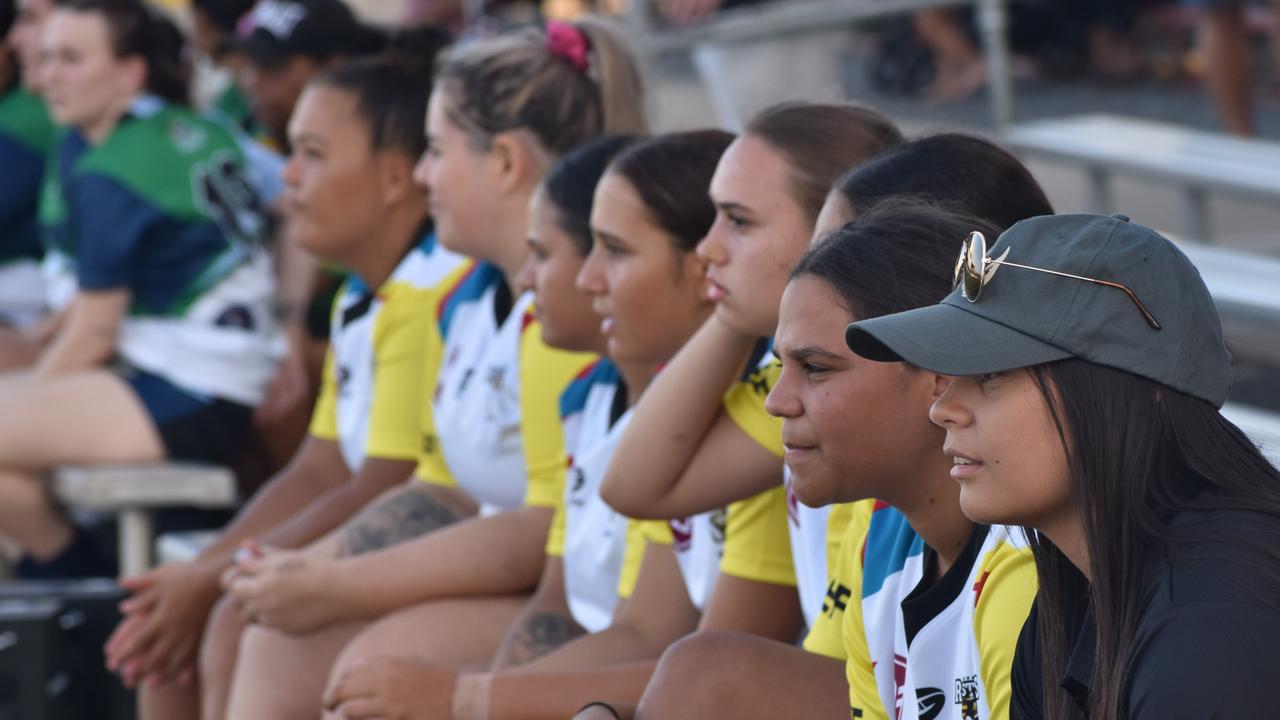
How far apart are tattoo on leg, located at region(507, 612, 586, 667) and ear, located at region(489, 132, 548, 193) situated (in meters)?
0.90

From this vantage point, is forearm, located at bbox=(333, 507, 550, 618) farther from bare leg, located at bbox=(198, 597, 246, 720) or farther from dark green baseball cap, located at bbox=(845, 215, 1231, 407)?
dark green baseball cap, located at bbox=(845, 215, 1231, 407)

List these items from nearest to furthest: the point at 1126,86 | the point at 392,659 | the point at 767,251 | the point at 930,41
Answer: the point at 767,251 < the point at 392,659 < the point at 930,41 < the point at 1126,86

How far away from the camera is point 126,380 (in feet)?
15.3

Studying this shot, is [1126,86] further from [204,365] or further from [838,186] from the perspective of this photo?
[838,186]

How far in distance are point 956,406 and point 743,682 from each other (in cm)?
66

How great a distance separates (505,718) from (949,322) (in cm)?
122

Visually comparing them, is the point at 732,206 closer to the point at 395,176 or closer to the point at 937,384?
the point at 937,384

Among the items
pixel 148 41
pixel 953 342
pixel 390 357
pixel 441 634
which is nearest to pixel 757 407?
pixel 441 634

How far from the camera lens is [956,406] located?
5.50 ft

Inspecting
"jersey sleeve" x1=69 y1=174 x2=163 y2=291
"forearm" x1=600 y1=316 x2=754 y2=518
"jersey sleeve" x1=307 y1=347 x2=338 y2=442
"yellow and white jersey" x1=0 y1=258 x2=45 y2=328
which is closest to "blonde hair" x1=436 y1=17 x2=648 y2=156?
"jersey sleeve" x1=307 y1=347 x2=338 y2=442

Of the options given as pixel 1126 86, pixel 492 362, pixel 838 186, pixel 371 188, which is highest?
pixel 838 186

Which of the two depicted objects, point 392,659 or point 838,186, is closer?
point 838,186

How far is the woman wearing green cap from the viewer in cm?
151

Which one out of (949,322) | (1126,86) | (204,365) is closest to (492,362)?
(204,365)
